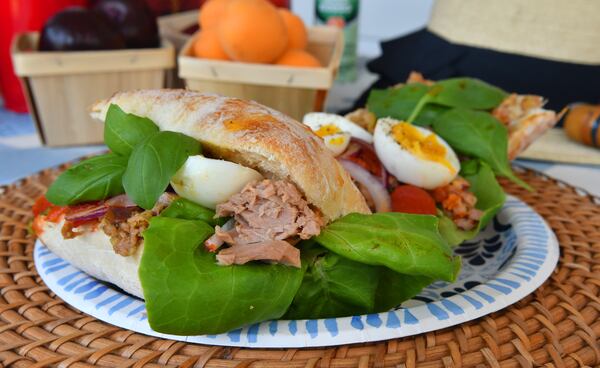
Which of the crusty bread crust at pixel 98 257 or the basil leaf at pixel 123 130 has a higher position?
the basil leaf at pixel 123 130

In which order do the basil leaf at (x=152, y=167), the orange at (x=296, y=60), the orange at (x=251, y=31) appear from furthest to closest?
1. the orange at (x=296, y=60)
2. the orange at (x=251, y=31)
3. the basil leaf at (x=152, y=167)

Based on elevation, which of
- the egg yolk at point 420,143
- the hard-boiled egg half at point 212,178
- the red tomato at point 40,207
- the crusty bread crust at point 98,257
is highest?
the hard-boiled egg half at point 212,178

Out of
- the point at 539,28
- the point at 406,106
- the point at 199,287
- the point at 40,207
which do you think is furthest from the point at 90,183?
the point at 539,28

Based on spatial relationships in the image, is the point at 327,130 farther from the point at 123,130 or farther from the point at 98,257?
the point at 98,257

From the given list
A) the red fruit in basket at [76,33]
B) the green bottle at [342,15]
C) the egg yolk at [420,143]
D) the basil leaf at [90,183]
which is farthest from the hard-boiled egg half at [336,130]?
the green bottle at [342,15]

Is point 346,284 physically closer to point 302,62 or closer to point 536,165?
point 302,62

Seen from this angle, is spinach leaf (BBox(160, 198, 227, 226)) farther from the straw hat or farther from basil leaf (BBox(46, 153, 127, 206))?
the straw hat

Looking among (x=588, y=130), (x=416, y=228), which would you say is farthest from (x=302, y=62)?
(x=416, y=228)

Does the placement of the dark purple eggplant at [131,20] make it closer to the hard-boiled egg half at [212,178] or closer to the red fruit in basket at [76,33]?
the red fruit in basket at [76,33]
